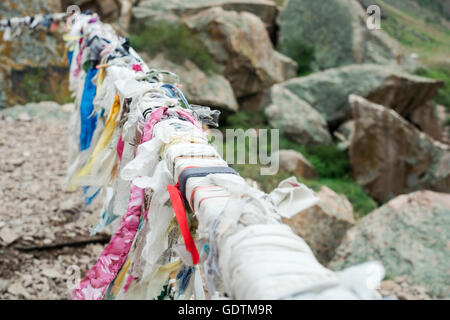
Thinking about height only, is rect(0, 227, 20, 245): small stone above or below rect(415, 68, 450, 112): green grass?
above

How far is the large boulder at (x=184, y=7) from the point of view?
8781mm

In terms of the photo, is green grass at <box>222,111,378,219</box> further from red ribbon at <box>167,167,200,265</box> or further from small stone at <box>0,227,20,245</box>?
red ribbon at <box>167,167,200,265</box>

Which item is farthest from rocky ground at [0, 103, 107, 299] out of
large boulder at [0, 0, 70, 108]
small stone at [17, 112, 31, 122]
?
large boulder at [0, 0, 70, 108]

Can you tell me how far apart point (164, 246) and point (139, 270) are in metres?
0.16

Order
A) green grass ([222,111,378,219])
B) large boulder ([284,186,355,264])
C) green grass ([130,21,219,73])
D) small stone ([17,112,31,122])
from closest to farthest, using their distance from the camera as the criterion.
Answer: large boulder ([284,186,355,264]), small stone ([17,112,31,122]), green grass ([222,111,378,219]), green grass ([130,21,219,73])

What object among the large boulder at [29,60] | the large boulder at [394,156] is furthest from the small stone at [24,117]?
the large boulder at [394,156]

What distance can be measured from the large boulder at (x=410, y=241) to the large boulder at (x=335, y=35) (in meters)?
7.92

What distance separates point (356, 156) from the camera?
22.4 feet

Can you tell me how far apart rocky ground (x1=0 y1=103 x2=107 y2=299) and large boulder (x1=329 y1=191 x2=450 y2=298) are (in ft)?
5.94

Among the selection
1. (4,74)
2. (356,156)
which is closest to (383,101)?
(356,156)

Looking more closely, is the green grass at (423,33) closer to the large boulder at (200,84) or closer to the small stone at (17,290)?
the large boulder at (200,84)

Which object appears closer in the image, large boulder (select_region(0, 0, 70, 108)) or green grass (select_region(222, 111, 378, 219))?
large boulder (select_region(0, 0, 70, 108))

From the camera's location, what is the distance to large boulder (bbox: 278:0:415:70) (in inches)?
397
